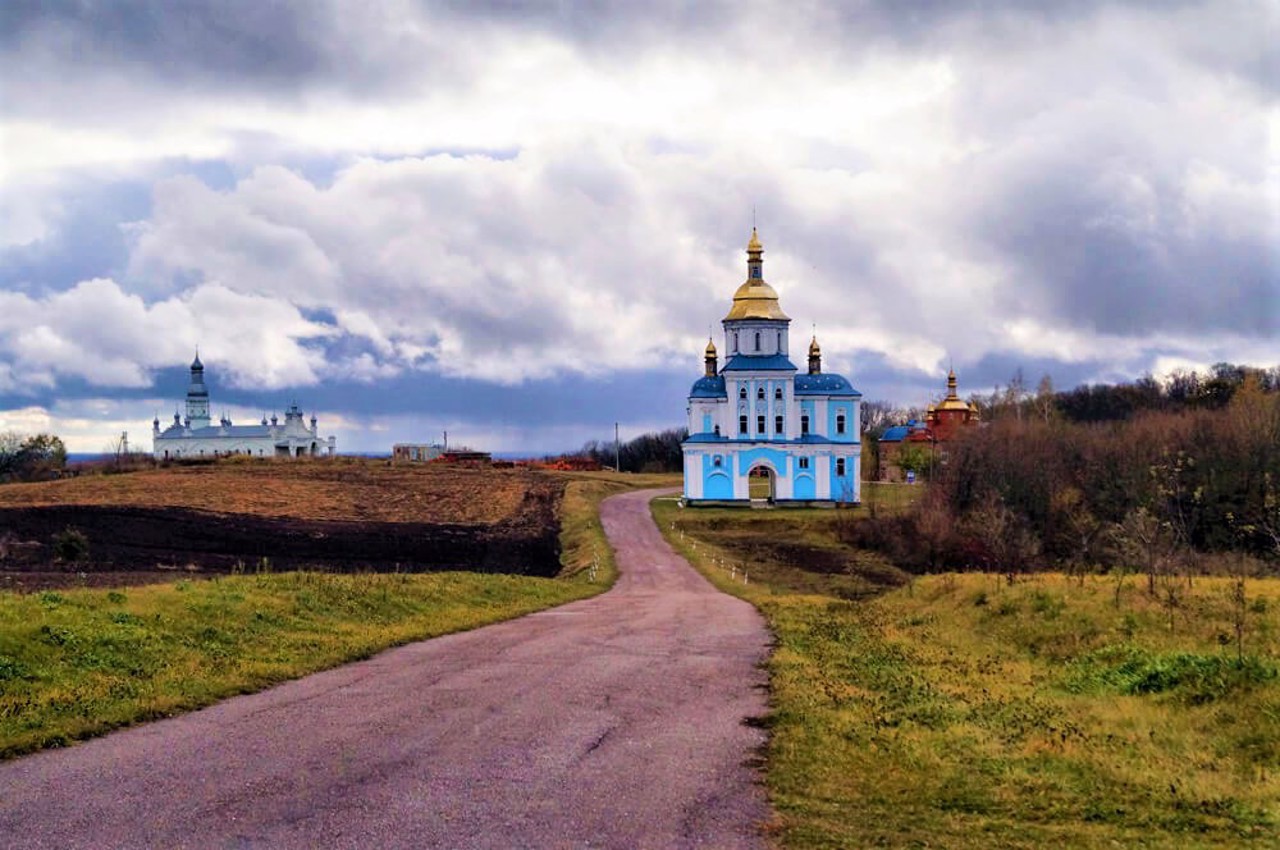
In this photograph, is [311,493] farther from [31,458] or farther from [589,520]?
[31,458]

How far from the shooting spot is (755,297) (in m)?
80.5

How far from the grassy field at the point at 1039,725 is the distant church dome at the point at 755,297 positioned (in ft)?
186

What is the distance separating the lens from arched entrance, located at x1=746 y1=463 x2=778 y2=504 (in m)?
79.4

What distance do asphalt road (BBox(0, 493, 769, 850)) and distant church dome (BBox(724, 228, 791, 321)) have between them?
209 ft

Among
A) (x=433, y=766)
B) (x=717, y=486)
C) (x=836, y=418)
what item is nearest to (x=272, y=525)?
(x=717, y=486)

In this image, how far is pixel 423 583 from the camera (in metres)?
27.7

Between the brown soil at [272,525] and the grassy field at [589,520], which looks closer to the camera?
the brown soil at [272,525]

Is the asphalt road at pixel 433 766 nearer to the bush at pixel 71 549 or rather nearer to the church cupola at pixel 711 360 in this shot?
the bush at pixel 71 549

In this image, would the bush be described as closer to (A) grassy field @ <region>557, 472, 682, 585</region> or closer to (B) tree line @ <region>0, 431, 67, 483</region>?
(A) grassy field @ <region>557, 472, 682, 585</region>

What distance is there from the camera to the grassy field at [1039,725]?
30.6ft

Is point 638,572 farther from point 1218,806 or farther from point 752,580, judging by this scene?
point 1218,806

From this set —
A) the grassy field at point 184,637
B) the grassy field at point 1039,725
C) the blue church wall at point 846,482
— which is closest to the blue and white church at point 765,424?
the blue church wall at point 846,482

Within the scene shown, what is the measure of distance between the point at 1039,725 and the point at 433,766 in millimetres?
6699

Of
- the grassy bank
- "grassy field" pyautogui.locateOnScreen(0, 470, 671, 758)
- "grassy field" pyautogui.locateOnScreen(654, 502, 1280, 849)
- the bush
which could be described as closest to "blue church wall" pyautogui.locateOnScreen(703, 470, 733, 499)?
the bush
